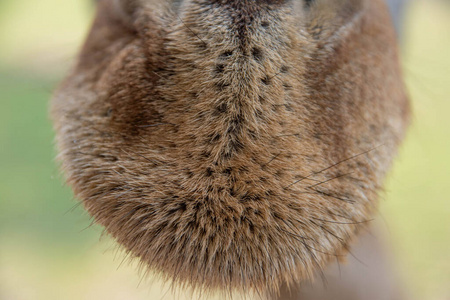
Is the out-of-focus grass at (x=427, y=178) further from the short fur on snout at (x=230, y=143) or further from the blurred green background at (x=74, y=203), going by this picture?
the short fur on snout at (x=230, y=143)

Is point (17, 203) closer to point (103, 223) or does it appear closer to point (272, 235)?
point (103, 223)

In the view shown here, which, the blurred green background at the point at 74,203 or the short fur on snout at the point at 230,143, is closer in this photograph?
the short fur on snout at the point at 230,143

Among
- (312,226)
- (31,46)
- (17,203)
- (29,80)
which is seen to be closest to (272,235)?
(312,226)

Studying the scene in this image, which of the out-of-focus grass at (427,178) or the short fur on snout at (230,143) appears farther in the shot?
the out-of-focus grass at (427,178)

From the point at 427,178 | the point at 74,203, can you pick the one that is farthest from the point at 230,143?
the point at 427,178

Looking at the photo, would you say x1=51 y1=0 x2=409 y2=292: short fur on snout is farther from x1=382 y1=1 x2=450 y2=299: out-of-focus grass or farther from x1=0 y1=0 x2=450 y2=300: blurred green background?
x1=382 y1=1 x2=450 y2=299: out-of-focus grass

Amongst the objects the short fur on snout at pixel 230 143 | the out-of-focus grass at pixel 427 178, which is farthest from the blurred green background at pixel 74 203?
the short fur on snout at pixel 230 143

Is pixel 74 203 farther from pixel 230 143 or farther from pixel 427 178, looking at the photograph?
pixel 427 178
